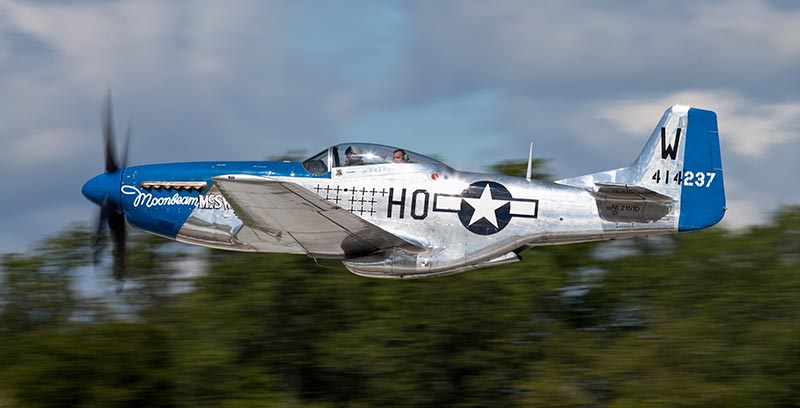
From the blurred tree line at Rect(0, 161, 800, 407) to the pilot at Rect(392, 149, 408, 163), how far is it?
12884 mm

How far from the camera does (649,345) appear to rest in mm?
28344

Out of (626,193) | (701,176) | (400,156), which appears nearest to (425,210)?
(400,156)

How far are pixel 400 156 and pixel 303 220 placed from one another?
1.67 m

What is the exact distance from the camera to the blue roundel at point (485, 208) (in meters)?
16.5

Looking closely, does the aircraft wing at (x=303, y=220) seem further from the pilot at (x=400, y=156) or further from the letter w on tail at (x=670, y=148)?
the letter w on tail at (x=670, y=148)

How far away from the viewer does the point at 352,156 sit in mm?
16438

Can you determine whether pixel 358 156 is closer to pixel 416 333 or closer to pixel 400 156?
pixel 400 156

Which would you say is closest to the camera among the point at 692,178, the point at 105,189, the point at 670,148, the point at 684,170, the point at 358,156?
the point at 358,156

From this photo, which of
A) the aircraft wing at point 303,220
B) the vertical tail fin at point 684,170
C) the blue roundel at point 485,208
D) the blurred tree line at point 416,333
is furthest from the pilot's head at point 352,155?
the blurred tree line at point 416,333

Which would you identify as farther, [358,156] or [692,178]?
[692,178]

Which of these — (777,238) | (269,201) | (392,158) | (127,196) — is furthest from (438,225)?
(777,238)

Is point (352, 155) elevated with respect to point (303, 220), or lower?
elevated

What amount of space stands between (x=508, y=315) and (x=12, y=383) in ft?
43.5

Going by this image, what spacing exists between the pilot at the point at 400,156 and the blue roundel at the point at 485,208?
0.96 metres
